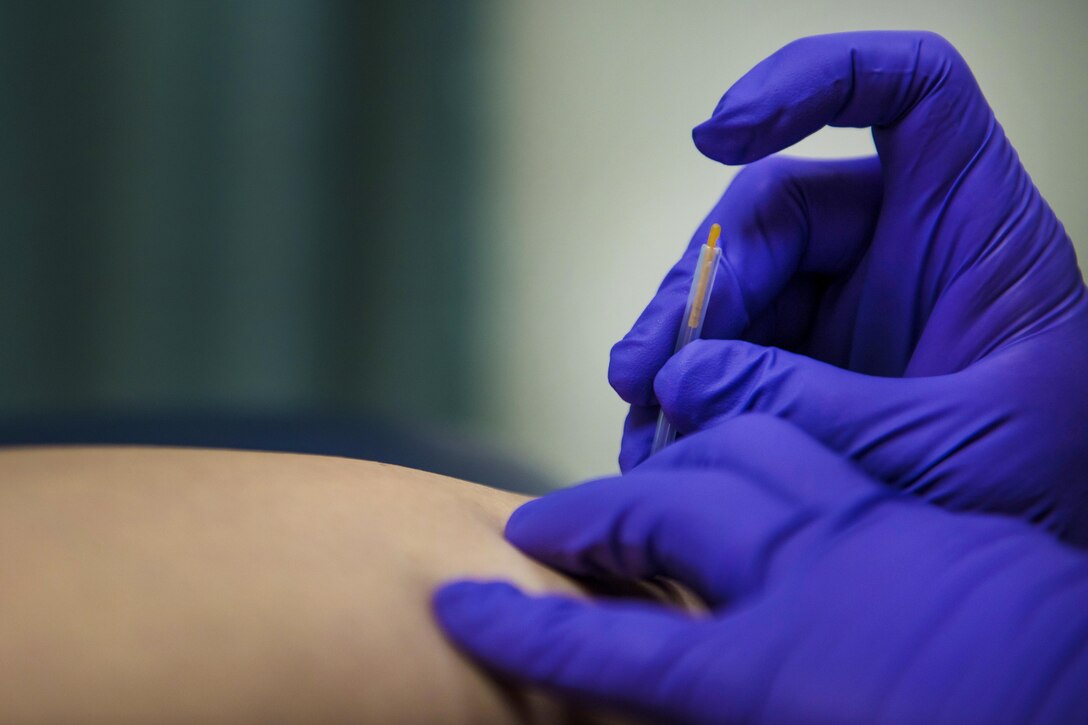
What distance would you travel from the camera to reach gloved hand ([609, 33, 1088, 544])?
0.59 metres

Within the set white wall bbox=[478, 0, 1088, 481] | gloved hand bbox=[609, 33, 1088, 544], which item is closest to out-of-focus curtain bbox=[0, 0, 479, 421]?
white wall bbox=[478, 0, 1088, 481]

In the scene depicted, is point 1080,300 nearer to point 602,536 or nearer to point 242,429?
point 602,536

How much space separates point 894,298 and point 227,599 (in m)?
0.58

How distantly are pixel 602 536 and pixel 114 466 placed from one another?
0.31 meters

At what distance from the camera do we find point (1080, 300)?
0.67m

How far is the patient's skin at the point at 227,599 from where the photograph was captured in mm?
326

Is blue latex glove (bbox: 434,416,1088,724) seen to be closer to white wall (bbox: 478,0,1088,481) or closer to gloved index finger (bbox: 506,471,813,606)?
gloved index finger (bbox: 506,471,813,606)

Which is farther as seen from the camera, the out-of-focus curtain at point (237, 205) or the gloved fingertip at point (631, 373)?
the out-of-focus curtain at point (237, 205)

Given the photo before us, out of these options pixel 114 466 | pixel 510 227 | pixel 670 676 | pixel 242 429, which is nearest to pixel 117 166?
pixel 242 429

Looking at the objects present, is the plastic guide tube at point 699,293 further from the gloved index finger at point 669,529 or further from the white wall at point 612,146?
the white wall at point 612,146

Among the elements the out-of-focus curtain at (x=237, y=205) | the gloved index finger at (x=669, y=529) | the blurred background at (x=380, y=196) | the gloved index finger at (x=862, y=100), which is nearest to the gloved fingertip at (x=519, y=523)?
the gloved index finger at (x=669, y=529)

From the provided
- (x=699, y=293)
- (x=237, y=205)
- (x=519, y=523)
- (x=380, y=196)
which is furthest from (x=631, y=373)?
(x=237, y=205)

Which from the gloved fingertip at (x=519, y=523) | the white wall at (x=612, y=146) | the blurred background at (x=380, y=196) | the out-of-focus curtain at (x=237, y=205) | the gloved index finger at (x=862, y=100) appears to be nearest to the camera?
the gloved fingertip at (x=519, y=523)

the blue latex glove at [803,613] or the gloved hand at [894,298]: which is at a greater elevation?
the gloved hand at [894,298]
